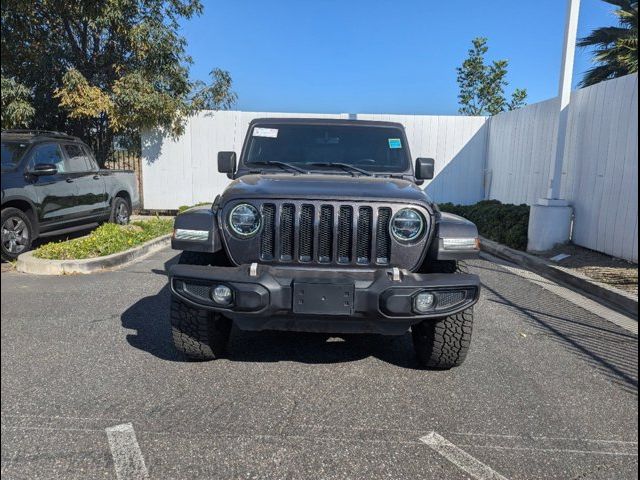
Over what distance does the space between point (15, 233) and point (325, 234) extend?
5.35 meters

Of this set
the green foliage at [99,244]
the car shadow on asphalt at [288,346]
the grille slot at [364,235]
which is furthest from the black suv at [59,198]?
the grille slot at [364,235]

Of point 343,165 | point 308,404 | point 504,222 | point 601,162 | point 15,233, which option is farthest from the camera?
point 504,222

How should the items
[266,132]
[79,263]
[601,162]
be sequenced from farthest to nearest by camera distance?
[601,162], [79,263], [266,132]

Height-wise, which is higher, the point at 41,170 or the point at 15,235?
the point at 41,170

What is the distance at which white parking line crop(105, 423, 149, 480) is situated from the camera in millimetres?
2131

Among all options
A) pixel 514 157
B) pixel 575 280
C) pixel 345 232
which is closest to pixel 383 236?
pixel 345 232

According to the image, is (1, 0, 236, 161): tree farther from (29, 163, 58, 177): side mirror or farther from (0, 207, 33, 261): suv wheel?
(29, 163, 58, 177): side mirror

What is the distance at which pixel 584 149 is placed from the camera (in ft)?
25.3

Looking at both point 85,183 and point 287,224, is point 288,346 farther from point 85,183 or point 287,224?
point 85,183

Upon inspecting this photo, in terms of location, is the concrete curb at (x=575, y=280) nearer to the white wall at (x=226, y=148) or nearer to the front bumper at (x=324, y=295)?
the front bumper at (x=324, y=295)

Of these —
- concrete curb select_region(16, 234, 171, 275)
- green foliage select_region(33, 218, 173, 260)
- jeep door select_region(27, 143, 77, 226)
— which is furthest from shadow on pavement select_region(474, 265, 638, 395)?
jeep door select_region(27, 143, 77, 226)

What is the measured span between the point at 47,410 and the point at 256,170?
2.42 m

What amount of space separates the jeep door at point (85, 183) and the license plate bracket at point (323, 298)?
5631 mm

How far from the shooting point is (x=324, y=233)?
2957 mm
